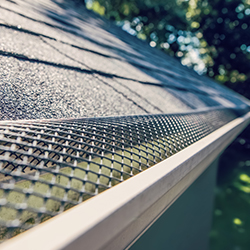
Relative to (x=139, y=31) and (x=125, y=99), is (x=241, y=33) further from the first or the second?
(x=125, y=99)

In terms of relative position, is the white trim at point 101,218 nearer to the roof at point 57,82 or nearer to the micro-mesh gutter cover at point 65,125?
the micro-mesh gutter cover at point 65,125

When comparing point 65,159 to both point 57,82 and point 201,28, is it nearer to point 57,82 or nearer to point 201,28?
point 57,82

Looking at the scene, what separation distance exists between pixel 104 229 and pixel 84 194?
0.33 feet

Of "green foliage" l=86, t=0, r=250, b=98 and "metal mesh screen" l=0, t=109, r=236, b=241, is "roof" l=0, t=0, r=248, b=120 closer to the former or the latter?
"metal mesh screen" l=0, t=109, r=236, b=241

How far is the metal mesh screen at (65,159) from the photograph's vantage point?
1.47 ft

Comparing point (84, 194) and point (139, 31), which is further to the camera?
point (139, 31)

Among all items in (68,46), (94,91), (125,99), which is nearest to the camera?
(94,91)

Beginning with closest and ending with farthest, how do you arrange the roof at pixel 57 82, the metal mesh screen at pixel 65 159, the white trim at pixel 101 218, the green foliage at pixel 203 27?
the white trim at pixel 101 218 → the metal mesh screen at pixel 65 159 → the roof at pixel 57 82 → the green foliage at pixel 203 27

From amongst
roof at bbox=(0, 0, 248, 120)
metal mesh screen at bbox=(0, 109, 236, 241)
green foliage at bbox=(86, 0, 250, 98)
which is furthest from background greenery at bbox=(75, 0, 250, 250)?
metal mesh screen at bbox=(0, 109, 236, 241)

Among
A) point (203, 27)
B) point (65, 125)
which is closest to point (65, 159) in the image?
point (65, 125)

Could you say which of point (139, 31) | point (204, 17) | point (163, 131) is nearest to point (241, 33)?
point (204, 17)

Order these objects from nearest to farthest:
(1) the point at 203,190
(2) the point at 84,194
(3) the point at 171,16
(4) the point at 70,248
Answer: (4) the point at 70,248 < (2) the point at 84,194 < (1) the point at 203,190 < (3) the point at 171,16

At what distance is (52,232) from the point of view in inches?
13.5

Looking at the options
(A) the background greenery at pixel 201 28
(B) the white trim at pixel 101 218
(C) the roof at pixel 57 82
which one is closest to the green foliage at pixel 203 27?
(A) the background greenery at pixel 201 28
